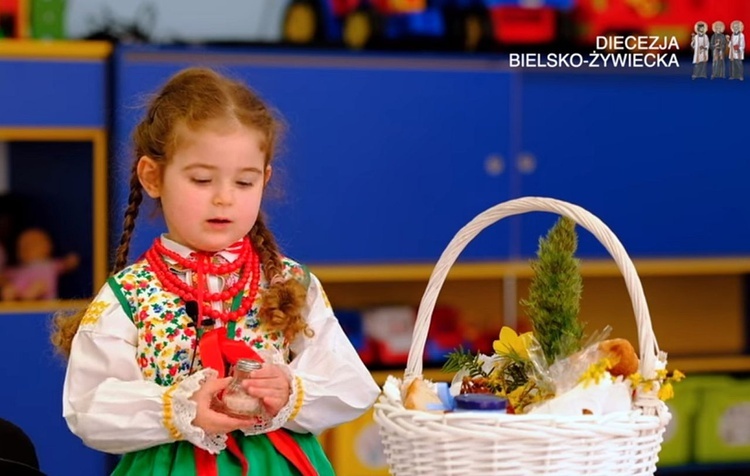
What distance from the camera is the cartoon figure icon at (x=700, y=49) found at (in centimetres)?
294

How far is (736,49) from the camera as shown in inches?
118

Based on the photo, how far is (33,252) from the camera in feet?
9.95

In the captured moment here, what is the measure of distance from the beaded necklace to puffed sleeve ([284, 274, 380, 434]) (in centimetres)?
8

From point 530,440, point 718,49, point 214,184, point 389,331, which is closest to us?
point 530,440

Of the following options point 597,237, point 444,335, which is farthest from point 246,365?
point 444,335

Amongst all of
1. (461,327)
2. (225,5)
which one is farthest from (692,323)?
(225,5)

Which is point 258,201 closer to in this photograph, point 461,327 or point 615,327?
point 461,327

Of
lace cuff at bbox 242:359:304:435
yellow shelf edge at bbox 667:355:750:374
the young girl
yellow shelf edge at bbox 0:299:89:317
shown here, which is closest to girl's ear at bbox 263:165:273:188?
the young girl

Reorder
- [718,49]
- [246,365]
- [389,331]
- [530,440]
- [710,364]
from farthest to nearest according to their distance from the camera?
[710,364] < [389,331] < [718,49] < [246,365] < [530,440]

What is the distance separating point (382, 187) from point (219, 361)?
1702mm

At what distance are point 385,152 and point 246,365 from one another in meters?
1.77

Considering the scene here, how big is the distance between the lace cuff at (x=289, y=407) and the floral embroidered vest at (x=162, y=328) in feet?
0.24

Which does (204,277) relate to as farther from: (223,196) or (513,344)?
(513,344)

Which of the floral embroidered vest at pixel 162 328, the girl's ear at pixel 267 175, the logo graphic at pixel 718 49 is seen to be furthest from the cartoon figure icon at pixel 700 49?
the floral embroidered vest at pixel 162 328
